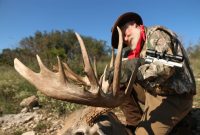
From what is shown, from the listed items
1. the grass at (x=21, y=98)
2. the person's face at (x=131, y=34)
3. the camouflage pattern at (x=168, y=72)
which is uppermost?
the person's face at (x=131, y=34)

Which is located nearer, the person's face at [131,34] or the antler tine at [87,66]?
the antler tine at [87,66]

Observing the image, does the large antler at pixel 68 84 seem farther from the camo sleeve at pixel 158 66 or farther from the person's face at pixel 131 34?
the person's face at pixel 131 34

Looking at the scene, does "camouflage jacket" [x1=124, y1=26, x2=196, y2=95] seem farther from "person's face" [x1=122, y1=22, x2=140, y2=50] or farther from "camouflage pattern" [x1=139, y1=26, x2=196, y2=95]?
"person's face" [x1=122, y1=22, x2=140, y2=50]

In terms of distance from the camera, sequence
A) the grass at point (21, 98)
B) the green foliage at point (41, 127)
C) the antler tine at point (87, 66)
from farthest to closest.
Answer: the grass at point (21, 98) < the green foliage at point (41, 127) < the antler tine at point (87, 66)

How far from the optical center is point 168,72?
14.8 feet

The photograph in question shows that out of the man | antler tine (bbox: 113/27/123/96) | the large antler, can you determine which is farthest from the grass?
the large antler

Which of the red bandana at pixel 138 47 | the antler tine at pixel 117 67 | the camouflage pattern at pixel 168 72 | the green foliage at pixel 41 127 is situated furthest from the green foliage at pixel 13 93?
the antler tine at pixel 117 67

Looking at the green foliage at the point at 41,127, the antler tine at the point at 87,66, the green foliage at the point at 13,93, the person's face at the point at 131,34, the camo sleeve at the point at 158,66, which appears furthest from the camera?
the green foliage at the point at 13,93

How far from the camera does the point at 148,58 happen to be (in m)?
4.55

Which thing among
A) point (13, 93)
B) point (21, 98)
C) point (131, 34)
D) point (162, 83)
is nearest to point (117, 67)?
point (162, 83)

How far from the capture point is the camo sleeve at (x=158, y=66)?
4.49 metres

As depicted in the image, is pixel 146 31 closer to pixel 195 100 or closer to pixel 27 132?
pixel 195 100

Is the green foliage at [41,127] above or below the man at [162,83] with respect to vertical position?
below

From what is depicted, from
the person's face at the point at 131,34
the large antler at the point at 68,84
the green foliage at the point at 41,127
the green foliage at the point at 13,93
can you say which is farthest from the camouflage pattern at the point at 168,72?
the green foliage at the point at 13,93
